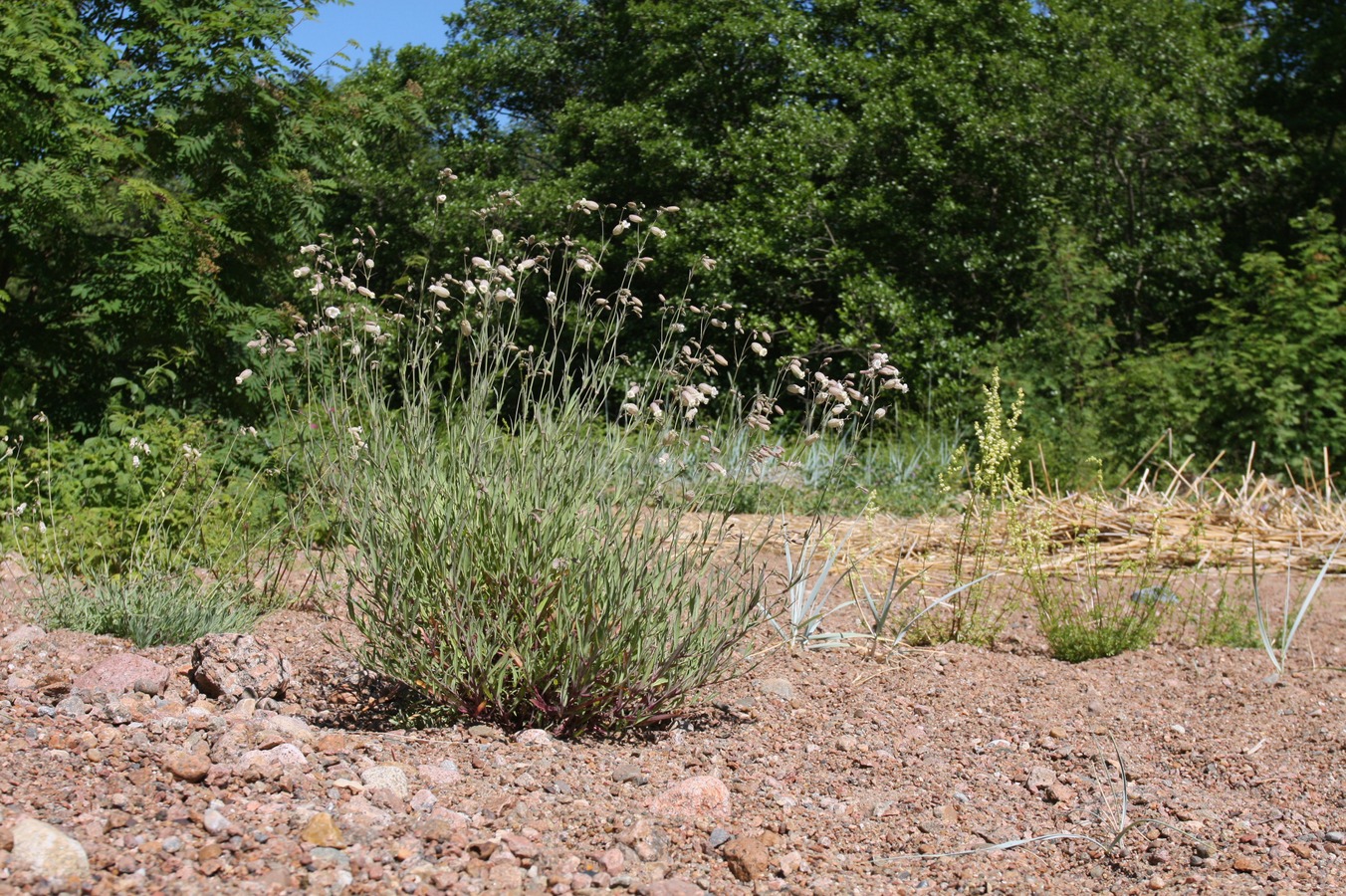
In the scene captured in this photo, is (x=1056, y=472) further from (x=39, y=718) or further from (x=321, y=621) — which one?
(x=39, y=718)

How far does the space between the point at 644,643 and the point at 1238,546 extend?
16.9 ft

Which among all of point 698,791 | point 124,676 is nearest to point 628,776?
point 698,791

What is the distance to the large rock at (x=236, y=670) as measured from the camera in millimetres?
3379

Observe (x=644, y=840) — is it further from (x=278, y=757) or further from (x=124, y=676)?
(x=124, y=676)

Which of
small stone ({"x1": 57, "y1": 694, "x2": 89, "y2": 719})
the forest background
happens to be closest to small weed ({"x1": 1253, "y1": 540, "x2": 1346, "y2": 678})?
the forest background

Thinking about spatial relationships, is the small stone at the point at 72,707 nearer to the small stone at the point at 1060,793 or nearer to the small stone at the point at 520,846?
the small stone at the point at 520,846

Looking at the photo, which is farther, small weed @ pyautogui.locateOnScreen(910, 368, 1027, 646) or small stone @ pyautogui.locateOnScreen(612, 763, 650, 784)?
small weed @ pyautogui.locateOnScreen(910, 368, 1027, 646)

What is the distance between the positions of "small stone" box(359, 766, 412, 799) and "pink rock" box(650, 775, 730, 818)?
1.81 ft

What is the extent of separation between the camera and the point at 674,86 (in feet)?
42.5

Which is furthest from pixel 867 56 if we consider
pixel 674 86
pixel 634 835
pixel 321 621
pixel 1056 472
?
pixel 634 835

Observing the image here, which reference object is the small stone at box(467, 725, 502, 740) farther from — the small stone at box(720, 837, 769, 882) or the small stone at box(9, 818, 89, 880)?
the small stone at box(9, 818, 89, 880)

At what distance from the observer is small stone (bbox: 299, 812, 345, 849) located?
2203mm

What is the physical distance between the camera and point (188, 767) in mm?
2469

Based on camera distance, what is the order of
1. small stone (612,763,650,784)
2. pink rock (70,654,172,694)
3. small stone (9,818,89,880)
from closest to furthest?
small stone (9,818,89,880) → small stone (612,763,650,784) → pink rock (70,654,172,694)
